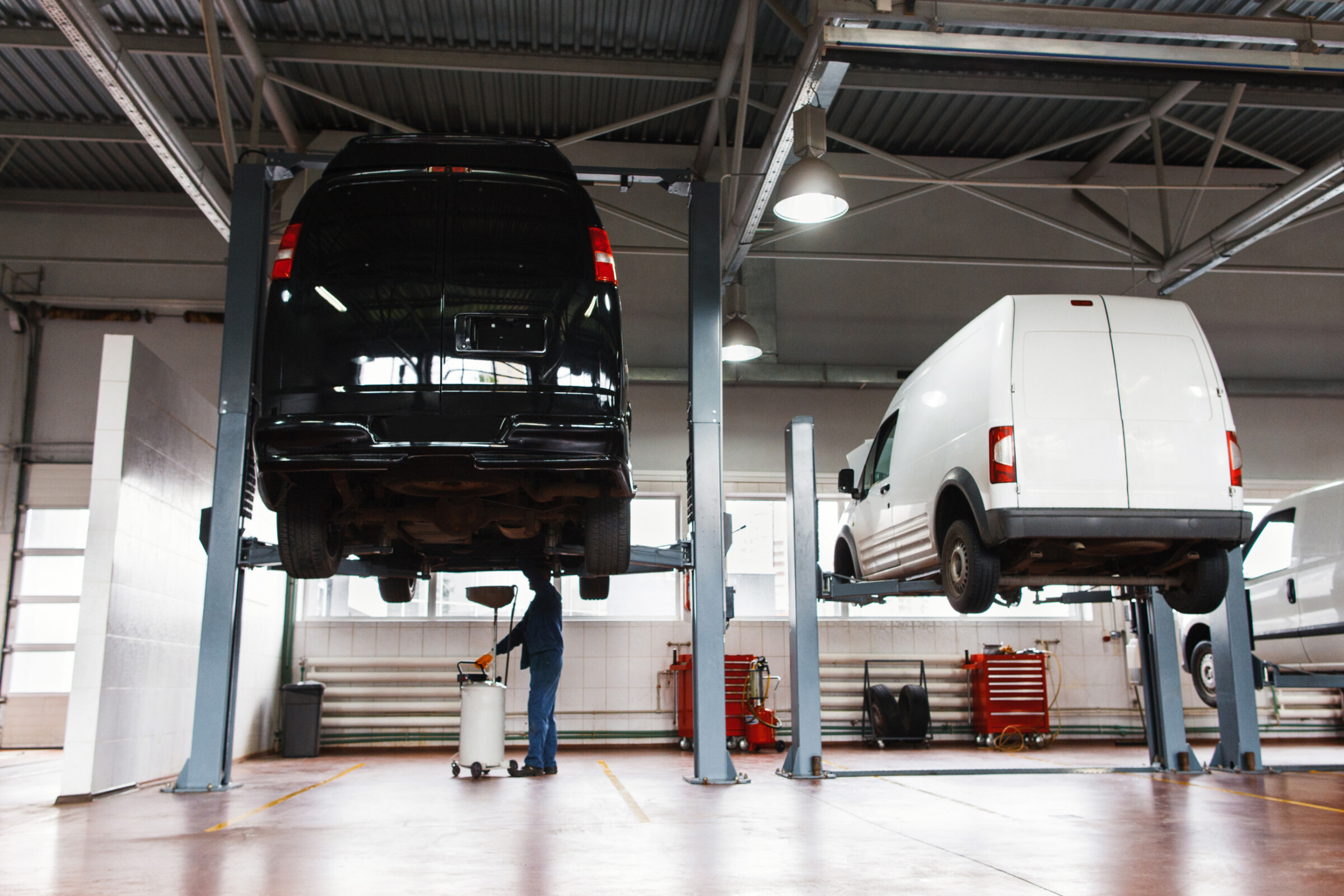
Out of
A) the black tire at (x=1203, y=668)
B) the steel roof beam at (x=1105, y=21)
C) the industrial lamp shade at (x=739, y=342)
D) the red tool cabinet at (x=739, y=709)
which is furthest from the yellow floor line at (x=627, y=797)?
the black tire at (x=1203, y=668)

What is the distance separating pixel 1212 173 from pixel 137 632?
1423cm

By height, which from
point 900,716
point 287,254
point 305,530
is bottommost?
point 900,716

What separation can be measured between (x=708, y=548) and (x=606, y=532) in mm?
1764

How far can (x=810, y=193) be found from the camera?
305 inches

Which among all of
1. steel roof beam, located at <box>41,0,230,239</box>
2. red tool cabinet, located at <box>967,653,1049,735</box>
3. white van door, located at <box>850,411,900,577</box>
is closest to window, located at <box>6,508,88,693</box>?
steel roof beam, located at <box>41,0,230,239</box>

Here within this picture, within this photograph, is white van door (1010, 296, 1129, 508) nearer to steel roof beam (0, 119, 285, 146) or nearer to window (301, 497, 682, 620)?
window (301, 497, 682, 620)

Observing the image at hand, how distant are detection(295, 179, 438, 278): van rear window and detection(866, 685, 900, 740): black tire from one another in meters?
9.47

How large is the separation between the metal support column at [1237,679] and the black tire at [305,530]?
22.8 ft

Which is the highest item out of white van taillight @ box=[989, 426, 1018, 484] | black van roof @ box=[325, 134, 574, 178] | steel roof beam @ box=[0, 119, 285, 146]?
steel roof beam @ box=[0, 119, 285, 146]

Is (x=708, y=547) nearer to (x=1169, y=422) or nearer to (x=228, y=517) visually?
(x=1169, y=422)

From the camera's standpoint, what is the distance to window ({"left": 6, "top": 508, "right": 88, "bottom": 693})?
12.3 metres

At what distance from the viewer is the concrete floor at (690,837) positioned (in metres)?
3.64

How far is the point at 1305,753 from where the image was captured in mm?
10836

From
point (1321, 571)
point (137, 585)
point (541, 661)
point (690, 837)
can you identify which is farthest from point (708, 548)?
point (1321, 571)
